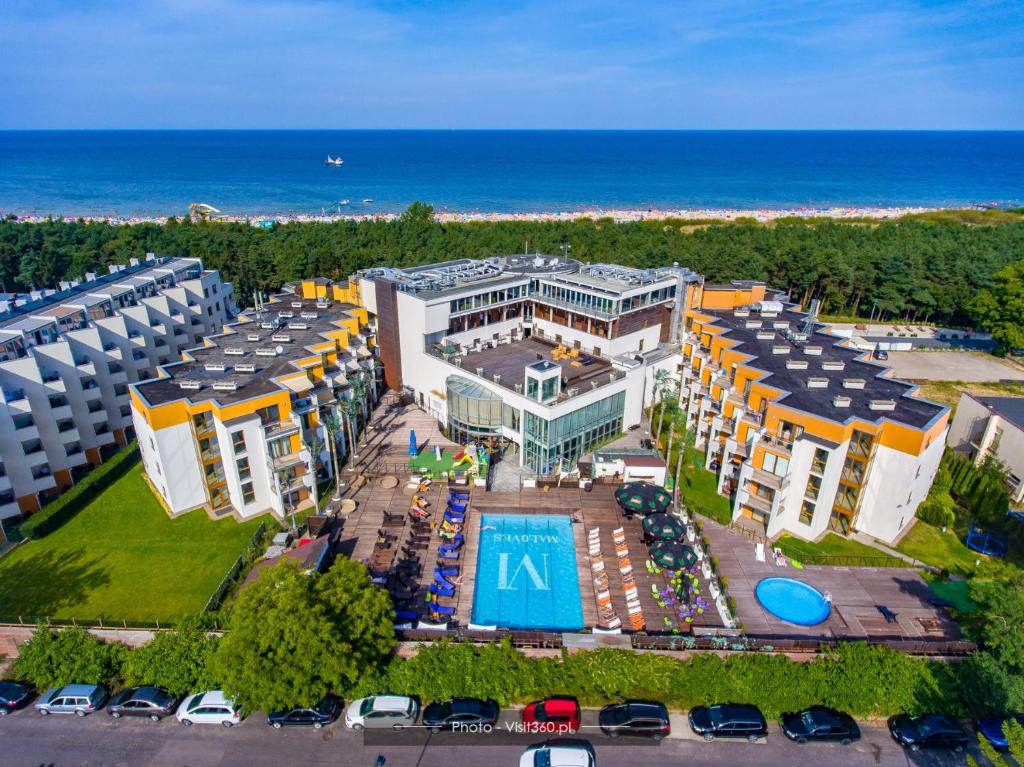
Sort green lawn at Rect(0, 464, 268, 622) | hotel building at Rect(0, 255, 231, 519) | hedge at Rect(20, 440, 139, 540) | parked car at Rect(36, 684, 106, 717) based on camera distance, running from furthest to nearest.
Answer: hotel building at Rect(0, 255, 231, 519) < hedge at Rect(20, 440, 139, 540) < green lawn at Rect(0, 464, 268, 622) < parked car at Rect(36, 684, 106, 717)

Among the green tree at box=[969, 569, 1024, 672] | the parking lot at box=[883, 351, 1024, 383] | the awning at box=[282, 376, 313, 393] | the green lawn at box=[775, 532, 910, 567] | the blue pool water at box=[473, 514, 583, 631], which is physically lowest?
the blue pool water at box=[473, 514, 583, 631]

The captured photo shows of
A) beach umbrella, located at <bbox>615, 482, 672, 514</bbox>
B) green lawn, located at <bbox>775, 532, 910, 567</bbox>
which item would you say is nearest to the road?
green lawn, located at <bbox>775, 532, 910, 567</bbox>

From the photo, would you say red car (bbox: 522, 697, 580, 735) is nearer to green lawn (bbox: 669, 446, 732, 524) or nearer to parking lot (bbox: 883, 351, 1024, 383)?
green lawn (bbox: 669, 446, 732, 524)

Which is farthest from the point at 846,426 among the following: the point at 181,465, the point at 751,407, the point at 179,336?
the point at 179,336

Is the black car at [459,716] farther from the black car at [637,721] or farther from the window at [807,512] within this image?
the window at [807,512]

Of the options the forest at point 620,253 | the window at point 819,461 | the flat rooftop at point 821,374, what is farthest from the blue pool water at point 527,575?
the forest at point 620,253

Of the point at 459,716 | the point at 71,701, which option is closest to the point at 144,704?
the point at 71,701
